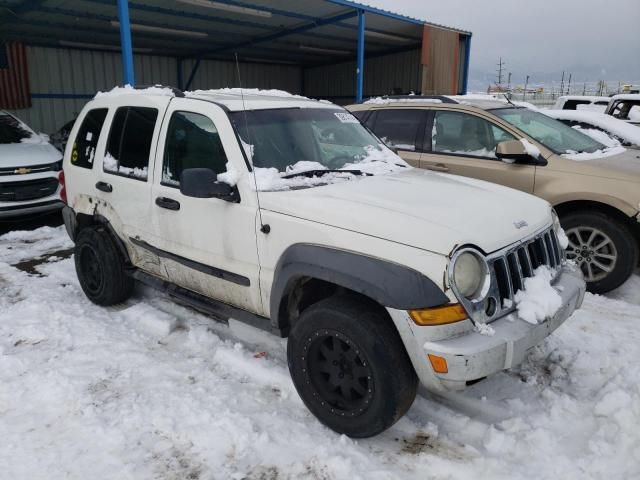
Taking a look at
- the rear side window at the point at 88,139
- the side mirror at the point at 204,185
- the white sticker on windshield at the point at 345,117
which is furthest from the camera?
the rear side window at the point at 88,139

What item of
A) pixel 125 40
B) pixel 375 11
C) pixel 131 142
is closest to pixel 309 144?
pixel 131 142

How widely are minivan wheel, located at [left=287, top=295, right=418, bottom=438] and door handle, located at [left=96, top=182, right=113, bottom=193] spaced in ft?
7.20

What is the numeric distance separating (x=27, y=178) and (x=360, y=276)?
630 centimetres

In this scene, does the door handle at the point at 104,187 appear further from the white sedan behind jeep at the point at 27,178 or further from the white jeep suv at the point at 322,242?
the white sedan behind jeep at the point at 27,178

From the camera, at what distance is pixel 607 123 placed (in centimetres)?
707

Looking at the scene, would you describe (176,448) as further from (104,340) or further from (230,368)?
(104,340)

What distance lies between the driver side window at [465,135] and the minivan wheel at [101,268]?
3467 mm

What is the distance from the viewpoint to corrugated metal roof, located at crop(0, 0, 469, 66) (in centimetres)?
1143

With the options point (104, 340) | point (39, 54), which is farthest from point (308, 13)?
point (104, 340)

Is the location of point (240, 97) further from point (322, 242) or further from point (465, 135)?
point (465, 135)

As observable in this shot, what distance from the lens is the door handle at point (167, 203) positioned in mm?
3504

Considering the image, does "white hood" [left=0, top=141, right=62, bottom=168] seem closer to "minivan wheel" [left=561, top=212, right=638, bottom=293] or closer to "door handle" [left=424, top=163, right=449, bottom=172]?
"door handle" [left=424, top=163, right=449, bottom=172]

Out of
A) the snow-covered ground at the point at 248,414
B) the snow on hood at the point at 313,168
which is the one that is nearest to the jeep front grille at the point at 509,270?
the snow-covered ground at the point at 248,414

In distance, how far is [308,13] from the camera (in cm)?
1257
